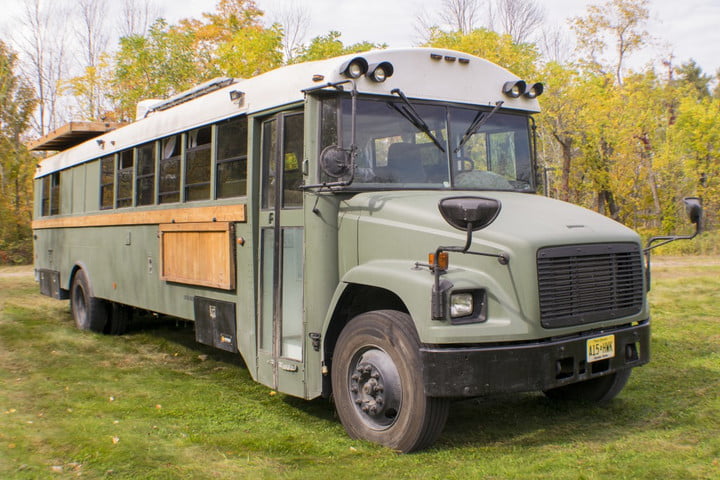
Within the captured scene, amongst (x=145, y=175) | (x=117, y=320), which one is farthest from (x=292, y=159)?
(x=117, y=320)

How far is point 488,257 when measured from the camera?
4.25m

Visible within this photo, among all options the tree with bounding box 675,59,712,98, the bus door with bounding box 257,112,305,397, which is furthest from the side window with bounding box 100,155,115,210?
the tree with bounding box 675,59,712,98

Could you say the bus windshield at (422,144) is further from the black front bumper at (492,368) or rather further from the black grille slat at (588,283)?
the black front bumper at (492,368)

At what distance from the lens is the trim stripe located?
6137mm

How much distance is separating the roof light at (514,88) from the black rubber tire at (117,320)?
644 cm

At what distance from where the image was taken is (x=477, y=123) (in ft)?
18.1

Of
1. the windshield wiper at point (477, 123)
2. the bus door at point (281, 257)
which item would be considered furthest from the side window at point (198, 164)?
the windshield wiper at point (477, 123)

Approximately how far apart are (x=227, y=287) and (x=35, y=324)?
5.61 meters

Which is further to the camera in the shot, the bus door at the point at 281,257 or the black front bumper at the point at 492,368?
the bus door at the point at 281,257

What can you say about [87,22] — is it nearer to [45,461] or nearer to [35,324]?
[35,324]

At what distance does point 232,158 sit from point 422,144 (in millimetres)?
1911

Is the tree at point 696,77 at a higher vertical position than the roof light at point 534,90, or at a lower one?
higher

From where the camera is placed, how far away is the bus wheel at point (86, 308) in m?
9.60

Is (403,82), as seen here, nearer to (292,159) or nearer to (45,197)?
Result: (292,159)
